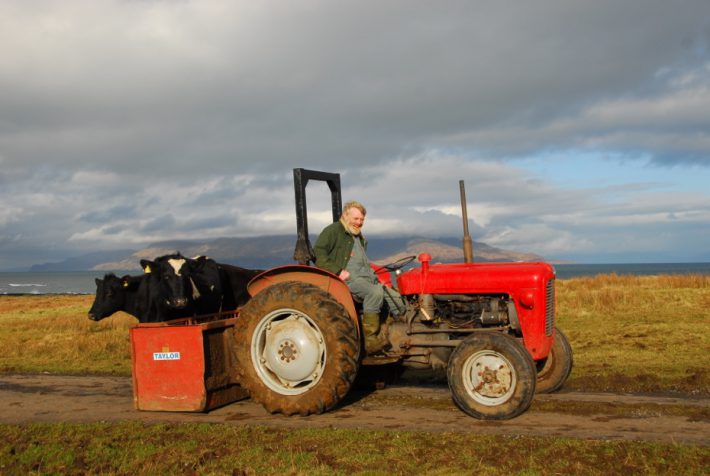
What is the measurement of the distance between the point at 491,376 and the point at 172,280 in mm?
4985

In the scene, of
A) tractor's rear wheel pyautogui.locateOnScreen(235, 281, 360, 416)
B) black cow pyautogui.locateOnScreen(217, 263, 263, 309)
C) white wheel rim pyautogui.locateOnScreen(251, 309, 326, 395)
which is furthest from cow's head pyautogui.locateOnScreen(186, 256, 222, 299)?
white wheel rim pyautogui.locateOnScreen(251, 309, 326, 395)

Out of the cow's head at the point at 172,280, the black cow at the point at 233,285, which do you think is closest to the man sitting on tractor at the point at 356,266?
the cow's head at the point at 172,280

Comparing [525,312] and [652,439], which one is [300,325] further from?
[652,439]

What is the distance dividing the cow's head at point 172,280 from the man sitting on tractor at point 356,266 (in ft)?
9.91

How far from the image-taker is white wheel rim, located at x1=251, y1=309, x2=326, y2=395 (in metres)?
6.52

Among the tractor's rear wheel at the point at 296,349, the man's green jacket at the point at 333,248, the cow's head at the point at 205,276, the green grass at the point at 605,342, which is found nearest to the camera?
the tractor's rear wheel at the point at 296,349

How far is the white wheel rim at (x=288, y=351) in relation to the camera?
6.52 metres

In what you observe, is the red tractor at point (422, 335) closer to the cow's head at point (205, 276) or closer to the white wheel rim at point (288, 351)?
the white wheel rim at point (288, 351)

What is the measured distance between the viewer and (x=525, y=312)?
20.7 ft

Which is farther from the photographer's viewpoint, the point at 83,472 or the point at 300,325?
the point at 300,325

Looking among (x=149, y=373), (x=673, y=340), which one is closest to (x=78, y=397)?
(x=149, y=373)

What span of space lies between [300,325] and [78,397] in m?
3.39

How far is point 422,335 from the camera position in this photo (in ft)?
22.1

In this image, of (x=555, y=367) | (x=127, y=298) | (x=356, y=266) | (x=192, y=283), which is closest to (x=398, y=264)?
(x=356, y=266)
